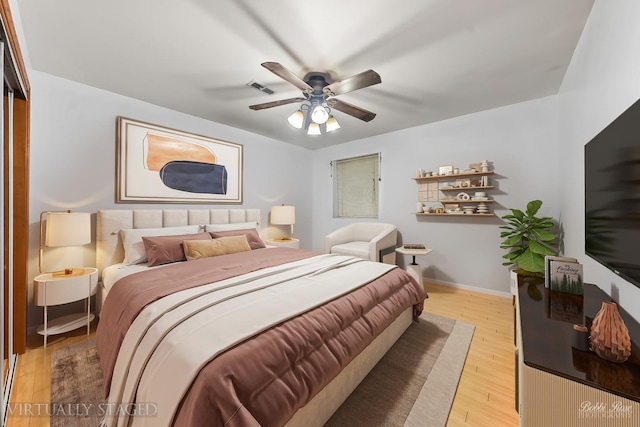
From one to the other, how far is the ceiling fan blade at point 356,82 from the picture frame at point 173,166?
7.26ft

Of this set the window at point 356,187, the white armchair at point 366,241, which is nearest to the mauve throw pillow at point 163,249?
the white armchair at point 366,241

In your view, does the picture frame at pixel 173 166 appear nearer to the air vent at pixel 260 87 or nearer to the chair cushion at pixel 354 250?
the air vent at pixel 260 87

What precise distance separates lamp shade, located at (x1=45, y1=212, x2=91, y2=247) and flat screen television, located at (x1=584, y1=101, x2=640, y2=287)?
3.70m

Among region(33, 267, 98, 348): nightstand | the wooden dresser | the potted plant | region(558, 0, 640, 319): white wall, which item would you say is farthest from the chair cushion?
region(33, 267, 98, 348): nightstand

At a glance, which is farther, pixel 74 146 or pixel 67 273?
pixel 74 146

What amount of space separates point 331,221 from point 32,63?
14.2 feet

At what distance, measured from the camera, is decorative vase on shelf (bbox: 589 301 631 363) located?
0.89 m

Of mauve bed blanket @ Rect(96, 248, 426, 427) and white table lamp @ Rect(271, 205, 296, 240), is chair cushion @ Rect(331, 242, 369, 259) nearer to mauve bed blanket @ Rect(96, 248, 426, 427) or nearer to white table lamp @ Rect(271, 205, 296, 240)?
white table lamp @ Rect(271, 205, 296, 240)

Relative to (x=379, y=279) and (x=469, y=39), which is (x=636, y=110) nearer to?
(x=469, y=39)

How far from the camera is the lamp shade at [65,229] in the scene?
7.05 feet

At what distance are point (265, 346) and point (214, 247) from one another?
1.91m

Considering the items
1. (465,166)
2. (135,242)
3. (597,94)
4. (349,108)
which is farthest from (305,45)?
(465,166)

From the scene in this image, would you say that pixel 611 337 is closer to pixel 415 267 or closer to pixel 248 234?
pixel 415 267

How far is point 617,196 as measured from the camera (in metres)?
1.17
